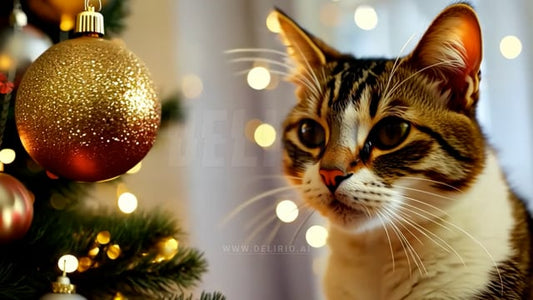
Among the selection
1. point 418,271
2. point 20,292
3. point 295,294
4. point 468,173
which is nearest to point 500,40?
point 468,173

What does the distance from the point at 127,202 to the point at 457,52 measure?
490 mm

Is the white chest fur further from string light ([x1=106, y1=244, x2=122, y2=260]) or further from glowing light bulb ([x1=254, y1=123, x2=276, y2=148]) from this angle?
string light ([x1=106, y1=244, x2=122, y2=260])

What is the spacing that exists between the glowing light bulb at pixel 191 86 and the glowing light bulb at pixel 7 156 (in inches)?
10.0

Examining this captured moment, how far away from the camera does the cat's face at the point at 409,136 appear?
0.63 meters

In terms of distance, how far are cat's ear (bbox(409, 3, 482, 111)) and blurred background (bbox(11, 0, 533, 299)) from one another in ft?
0.09

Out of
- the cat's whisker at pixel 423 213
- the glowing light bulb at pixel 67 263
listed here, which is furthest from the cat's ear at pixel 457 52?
the glowing light bulb at pixel 67 263

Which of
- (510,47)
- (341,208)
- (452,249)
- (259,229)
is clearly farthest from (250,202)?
(510,47)

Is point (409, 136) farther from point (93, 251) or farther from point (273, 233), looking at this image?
point (93, 251)

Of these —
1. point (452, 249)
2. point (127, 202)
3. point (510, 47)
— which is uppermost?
point (510, 47)

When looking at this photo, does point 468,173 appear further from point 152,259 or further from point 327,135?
point 152,259

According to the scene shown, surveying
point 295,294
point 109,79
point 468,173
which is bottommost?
point 295,294

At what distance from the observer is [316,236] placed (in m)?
0.71

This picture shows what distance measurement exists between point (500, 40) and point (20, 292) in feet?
1.91

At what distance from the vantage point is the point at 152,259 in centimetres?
68
